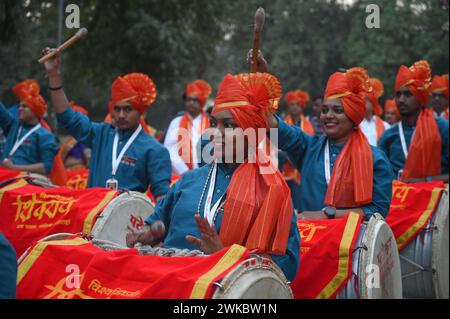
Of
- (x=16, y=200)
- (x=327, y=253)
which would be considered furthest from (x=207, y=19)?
(x=327, y=253)

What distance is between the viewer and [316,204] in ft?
19.0

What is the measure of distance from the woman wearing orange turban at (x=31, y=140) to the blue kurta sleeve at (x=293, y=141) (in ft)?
11.2

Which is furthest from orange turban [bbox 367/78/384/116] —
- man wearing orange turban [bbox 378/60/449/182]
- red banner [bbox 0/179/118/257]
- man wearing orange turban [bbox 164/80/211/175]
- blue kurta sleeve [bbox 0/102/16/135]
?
red banner [bbox 0/179/118/257]

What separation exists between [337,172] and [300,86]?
26349mm

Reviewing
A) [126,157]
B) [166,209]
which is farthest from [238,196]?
[126,157]

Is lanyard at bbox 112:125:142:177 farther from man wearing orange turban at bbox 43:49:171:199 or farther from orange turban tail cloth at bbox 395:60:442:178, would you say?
orange turban tail cloth at bbox 395:60:442:178

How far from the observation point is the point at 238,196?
153 inches

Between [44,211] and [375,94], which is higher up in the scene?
[375,94]

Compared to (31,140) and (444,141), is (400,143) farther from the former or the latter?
(31,140)

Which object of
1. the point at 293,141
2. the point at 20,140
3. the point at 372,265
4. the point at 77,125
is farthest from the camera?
the point at 20,140

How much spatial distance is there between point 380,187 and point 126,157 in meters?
2.40

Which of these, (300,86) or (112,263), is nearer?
(112,263)
